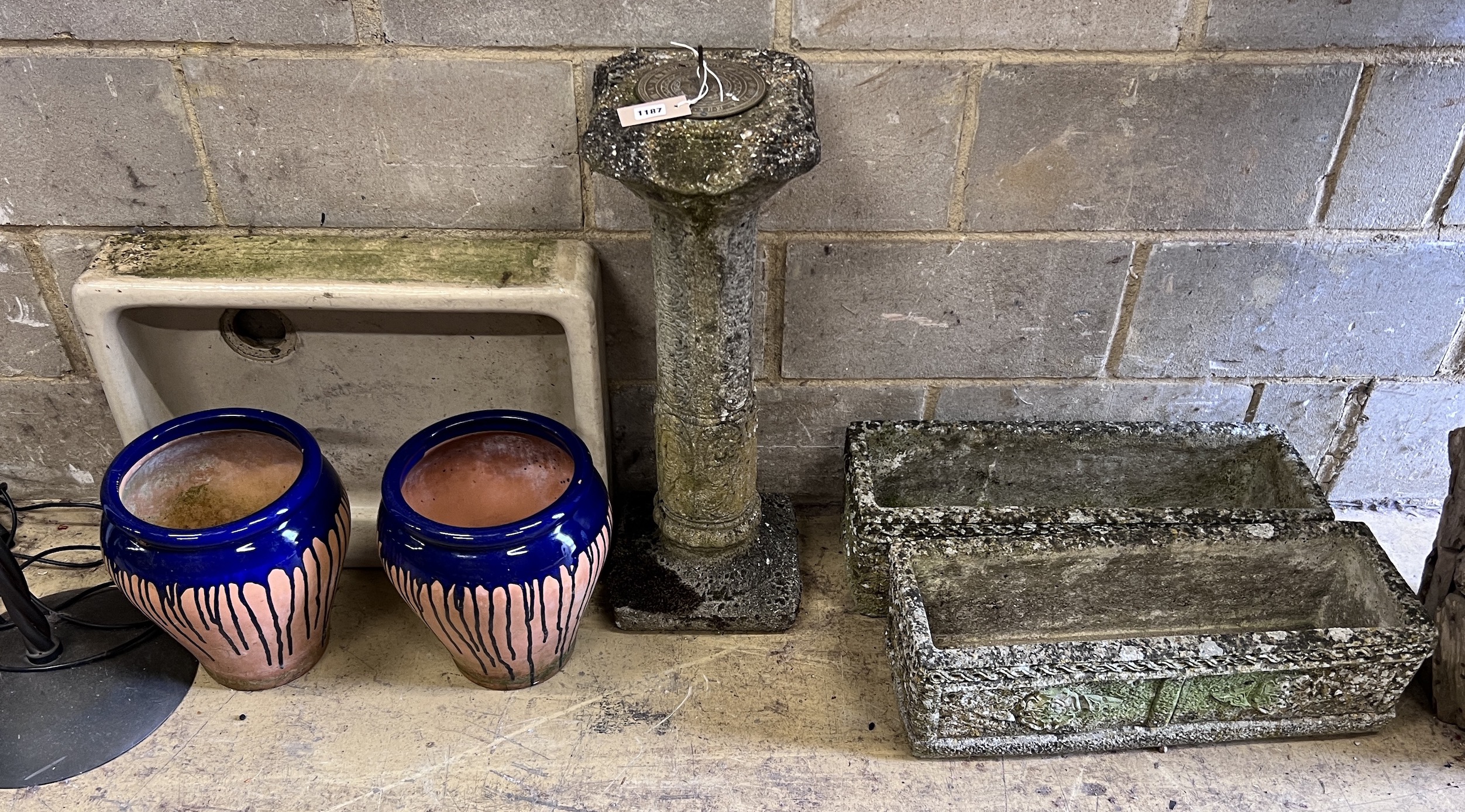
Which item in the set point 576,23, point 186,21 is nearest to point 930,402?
point 576,23

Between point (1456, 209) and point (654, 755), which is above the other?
point (1456, 209)

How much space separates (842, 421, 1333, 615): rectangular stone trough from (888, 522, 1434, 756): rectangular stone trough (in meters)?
0.08

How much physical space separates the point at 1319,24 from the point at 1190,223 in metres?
Answer: 0.33

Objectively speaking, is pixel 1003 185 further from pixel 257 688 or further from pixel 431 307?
pixel 257 688

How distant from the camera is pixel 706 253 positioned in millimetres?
1384

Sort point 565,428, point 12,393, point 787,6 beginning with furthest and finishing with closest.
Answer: point 12,393, point 565,428, point 787,6

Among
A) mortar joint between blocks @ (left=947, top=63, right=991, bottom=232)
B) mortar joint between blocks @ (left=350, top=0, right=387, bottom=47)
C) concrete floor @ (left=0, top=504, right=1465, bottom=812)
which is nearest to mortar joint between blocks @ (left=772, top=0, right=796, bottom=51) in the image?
mortar joint between blocks @ (left=947, top=63, right=991, bottom=232)

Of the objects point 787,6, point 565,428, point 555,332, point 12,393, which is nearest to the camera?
point 787,6

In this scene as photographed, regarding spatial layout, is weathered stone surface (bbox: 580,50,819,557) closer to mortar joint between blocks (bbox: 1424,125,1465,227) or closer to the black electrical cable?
the black electrical cable

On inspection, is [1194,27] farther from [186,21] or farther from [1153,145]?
[186,21]

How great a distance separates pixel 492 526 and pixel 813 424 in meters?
0.62

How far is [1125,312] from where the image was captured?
1761 millimetres

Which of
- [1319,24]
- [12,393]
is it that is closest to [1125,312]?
[1319,24]

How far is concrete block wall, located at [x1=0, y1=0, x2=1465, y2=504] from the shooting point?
1480mm
